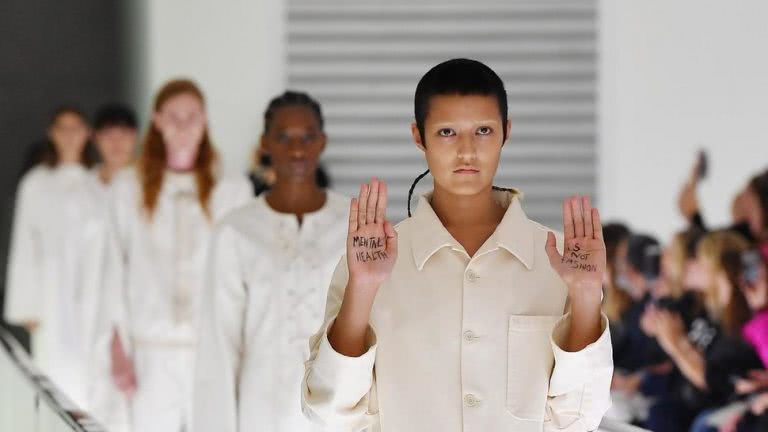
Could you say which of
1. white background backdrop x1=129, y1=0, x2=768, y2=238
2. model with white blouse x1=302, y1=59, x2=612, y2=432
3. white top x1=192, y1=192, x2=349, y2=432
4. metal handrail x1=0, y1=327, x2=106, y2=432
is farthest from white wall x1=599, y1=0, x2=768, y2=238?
model with white blouse x1=302, y1=59, x2=612, y2=432

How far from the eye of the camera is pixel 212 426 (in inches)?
173

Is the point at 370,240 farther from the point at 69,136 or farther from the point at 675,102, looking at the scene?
the point at 675,102

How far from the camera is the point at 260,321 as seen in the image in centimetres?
440

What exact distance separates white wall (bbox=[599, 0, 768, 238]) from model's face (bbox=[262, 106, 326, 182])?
6.09 meters

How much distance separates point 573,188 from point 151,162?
5.15m

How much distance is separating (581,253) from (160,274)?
3833mm

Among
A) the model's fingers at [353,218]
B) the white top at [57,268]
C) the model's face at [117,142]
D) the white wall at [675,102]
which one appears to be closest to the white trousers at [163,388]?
the white top at [57,268]

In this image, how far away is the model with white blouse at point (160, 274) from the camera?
6.10m

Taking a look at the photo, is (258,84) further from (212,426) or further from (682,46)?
(212,426)

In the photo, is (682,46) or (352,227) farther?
(682,46)

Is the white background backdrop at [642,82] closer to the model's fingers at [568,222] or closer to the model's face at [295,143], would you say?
the model's face at [295,143]

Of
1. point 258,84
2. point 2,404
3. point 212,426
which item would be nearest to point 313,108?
point 212,426

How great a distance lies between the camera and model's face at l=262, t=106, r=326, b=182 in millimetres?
4480

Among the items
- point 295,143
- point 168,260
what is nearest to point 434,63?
point 168,260
